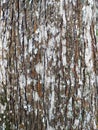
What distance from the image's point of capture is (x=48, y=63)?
8.73 feet

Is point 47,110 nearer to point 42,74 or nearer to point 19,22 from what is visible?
point 42,74

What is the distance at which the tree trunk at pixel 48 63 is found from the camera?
104 inches

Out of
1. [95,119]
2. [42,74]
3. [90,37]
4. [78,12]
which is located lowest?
[95,119]

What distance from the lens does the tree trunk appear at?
2.63 metres

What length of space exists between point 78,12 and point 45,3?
0.81 feet

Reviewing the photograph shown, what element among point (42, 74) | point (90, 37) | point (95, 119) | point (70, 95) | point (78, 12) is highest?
point (78, 12)

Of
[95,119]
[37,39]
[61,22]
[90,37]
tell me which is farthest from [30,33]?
[95,119]

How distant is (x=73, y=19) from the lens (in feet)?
8.63

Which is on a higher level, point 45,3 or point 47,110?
point 45,3

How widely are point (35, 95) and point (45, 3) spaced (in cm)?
67

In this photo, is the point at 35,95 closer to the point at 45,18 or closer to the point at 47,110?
the point at 47,110

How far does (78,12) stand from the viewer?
263 cm

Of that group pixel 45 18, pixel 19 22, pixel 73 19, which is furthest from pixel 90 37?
pixel 19 22

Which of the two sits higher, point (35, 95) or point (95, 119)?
point (35, 95)
